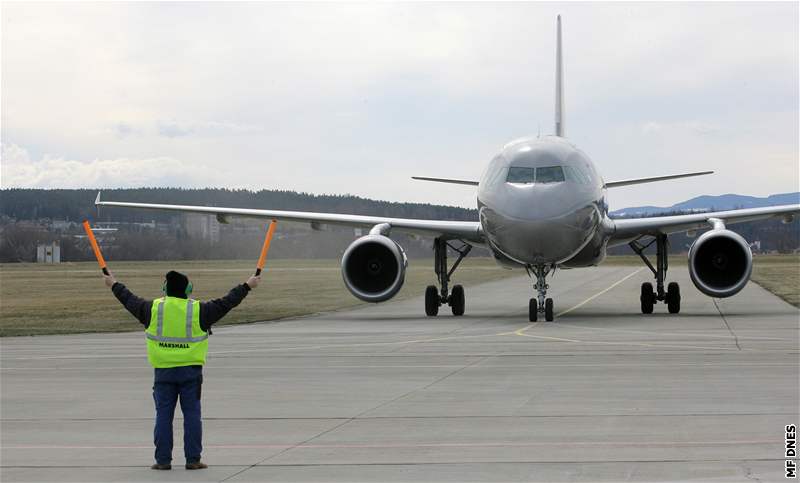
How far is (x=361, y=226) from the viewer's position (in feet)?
99.2

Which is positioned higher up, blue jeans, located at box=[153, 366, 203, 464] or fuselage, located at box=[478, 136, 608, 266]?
fuselage, located at box=[478, 136, 608, 266]

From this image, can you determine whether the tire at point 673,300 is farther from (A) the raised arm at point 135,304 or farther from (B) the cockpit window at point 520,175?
(A) the raised arm at point 135,304

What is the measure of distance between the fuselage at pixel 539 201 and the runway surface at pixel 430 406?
229 cm

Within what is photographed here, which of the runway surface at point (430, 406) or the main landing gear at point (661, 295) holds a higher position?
the main landing gear at point (661, 295)

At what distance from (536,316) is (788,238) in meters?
121

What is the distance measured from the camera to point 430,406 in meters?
12.0

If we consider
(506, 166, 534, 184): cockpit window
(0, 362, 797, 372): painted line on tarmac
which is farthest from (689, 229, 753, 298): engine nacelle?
(0, 362, 797, 372): painted line on tarmac

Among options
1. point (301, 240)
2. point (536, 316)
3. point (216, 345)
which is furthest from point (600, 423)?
point (301, 240)

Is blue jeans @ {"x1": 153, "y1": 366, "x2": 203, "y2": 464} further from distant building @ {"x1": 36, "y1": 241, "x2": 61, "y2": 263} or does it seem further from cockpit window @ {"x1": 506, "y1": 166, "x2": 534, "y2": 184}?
distant building @ {"x1": 36, "y1": 241, "x2": 61, "y2": 263}

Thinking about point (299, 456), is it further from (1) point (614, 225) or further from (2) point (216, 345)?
(1) point (614, 225)

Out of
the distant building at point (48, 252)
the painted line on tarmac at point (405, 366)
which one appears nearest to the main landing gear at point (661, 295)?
the painted line on tarmac at point (405, 366)

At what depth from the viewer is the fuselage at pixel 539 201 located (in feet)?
79.1

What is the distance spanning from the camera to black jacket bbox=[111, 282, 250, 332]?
9.64 meters

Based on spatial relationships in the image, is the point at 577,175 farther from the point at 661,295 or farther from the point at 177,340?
the point at 177,340
